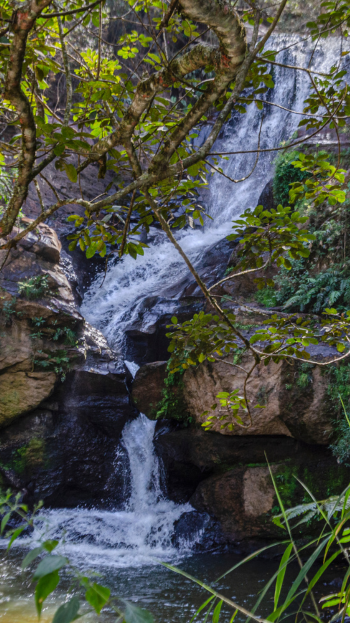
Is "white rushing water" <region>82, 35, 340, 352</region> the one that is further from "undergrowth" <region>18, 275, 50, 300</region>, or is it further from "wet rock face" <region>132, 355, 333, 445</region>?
"wet rock face" <region>132, 355, 333, 445</region>

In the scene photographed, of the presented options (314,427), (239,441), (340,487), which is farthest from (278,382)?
(340,487)

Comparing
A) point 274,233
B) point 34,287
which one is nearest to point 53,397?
point 34,287

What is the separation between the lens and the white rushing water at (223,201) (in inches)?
405

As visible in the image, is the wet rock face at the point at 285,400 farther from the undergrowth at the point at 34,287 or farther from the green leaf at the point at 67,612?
the green leaf at the point at 67,612

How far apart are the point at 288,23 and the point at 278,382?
714 inches

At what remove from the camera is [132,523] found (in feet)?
20.5

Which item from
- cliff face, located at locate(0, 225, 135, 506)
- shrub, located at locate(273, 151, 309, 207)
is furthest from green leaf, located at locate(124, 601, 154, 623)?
shrub, located at locate(273, 151, 309, 207)

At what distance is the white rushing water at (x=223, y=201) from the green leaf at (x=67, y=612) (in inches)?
336

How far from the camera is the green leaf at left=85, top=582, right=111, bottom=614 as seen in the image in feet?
2.18

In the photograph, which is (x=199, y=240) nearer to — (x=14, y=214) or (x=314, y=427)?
(x=314, y=427)

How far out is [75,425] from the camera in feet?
23.2

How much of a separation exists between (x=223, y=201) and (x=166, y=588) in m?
11.1

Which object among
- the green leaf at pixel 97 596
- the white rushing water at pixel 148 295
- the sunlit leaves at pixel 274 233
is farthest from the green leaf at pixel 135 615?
the sunlit leaves at pixel 274 233

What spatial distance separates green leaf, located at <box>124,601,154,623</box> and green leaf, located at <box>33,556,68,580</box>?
0.43 ft
